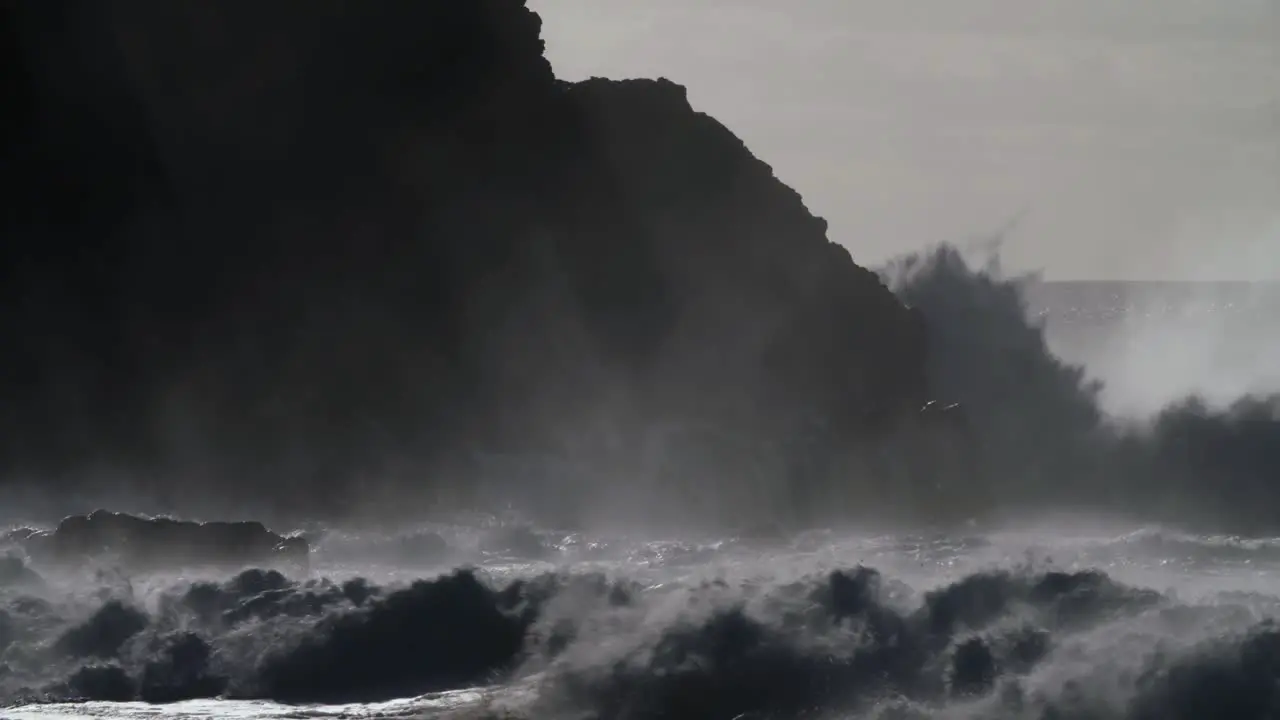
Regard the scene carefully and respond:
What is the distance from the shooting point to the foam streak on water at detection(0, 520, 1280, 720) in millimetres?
16688

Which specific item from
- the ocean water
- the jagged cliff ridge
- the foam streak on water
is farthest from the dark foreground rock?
the jagged cliff ridge

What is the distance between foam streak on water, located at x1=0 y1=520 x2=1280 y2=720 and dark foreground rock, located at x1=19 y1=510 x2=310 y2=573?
90 centimetres

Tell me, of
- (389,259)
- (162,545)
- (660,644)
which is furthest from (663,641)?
(389,259)

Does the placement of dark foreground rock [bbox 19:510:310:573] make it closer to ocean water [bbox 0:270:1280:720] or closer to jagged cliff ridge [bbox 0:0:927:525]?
ocean water [bbox 0:270:1280:720]

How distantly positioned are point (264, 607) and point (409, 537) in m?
5.54

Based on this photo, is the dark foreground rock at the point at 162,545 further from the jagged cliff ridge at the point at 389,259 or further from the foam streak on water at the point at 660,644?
the jagged cliff ridge at the point at 389,259

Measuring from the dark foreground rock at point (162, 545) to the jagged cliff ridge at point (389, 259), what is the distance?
6.49 m

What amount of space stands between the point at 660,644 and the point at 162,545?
7.45 meters

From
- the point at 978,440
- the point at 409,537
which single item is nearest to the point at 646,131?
the point at 978,440

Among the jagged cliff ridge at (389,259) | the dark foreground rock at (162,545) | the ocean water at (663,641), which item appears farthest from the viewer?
the jagged cliff ridge at (389,259)

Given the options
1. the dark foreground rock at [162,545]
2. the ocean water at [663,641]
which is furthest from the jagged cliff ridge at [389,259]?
the ocean water at [663,641]

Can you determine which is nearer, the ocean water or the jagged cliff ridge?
the ocean water

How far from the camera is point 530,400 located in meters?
31.0

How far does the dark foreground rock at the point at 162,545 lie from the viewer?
2153cm
